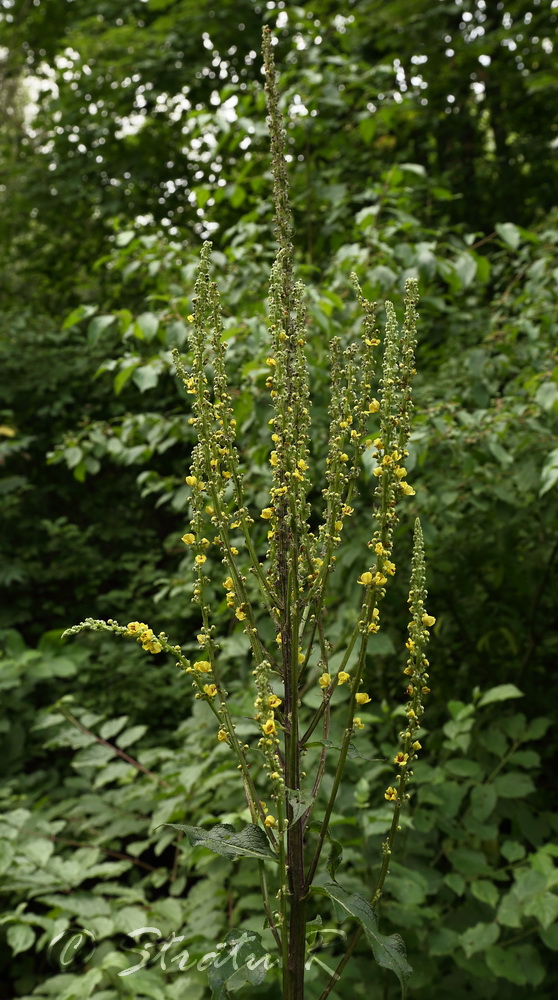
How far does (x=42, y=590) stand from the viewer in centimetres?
571

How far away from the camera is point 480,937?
2168mm

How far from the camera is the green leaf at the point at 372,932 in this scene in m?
0.82

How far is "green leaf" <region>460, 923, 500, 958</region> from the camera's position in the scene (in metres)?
2.14

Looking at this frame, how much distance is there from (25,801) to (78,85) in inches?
212

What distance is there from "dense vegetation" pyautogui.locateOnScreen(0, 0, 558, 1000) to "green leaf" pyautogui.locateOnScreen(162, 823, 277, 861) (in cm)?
83

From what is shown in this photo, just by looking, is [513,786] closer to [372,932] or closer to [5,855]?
[5,855]

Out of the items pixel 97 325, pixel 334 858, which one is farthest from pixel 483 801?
pixel 97 325

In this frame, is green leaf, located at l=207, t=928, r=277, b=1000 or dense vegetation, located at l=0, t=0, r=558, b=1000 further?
dense vegetation, located at l=0, t=0, r=558, b=1000

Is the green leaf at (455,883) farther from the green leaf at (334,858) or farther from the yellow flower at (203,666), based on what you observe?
the yellow flower at (203,666)

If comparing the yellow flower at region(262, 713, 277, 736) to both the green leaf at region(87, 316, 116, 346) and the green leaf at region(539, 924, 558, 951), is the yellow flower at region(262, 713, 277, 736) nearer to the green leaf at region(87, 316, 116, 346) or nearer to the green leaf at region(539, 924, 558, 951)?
the green leaf at region(539, 924, 558, 951)

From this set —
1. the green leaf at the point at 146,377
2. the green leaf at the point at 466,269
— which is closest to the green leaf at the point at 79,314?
the green leaf at the point at 146,377

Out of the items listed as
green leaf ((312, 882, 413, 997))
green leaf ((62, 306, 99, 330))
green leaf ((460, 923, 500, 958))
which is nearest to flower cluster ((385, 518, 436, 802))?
green leaf ((312, 882, 413, 997))

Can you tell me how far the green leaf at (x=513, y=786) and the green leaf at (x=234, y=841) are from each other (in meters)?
1.76

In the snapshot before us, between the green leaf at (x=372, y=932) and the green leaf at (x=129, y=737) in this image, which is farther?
the green leaf at (x=129, y=737)
